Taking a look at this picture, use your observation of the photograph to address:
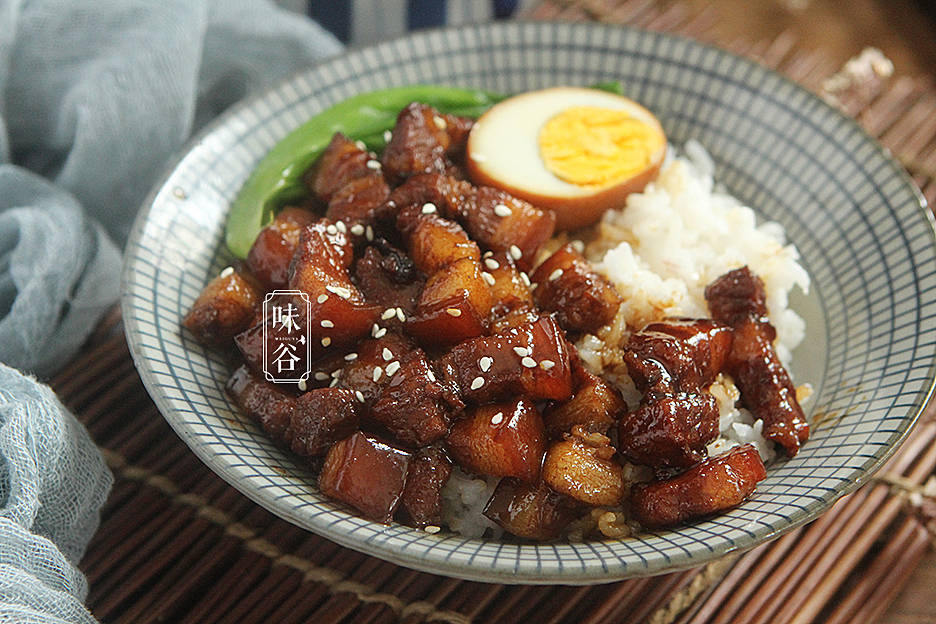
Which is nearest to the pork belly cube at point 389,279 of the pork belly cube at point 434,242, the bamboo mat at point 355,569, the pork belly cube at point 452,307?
the pork belly cube at point 434,242

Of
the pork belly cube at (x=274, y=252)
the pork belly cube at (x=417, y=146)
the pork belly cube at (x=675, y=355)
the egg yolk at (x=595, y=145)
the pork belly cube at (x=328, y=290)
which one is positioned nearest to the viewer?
the pork belly cube at (x=675, y=355)

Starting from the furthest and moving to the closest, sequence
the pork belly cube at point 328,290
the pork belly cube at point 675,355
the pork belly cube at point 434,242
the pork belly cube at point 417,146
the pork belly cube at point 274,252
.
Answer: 1. the pork belly cube at point 417,146
2. the pork belly cube at point 274,252
3. the pork belly cube at point 434,242
4. the pork belly cube at point 328,290
5. the pork belly cube at point 675,355

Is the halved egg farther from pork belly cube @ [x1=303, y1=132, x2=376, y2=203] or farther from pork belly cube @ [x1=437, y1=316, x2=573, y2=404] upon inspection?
pork belly cube @ [x1=437, y1=316, x2=573, y2=404]

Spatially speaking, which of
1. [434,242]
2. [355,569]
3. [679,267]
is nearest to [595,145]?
[679,267]

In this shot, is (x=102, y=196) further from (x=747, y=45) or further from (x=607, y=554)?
(x=747, y=45)

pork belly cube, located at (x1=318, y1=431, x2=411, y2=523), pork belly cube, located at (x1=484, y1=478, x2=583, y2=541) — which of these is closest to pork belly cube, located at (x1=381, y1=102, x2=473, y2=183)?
pork belly cube, located at (x1=318, y1=431, x2=411, y2=523)

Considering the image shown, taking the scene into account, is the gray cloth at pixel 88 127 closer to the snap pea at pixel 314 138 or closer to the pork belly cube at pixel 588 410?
the snap pea at pixel 314 138

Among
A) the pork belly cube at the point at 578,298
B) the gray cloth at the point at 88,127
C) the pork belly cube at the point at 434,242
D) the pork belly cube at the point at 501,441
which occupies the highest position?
the pork belly cube at the point at 578,298
